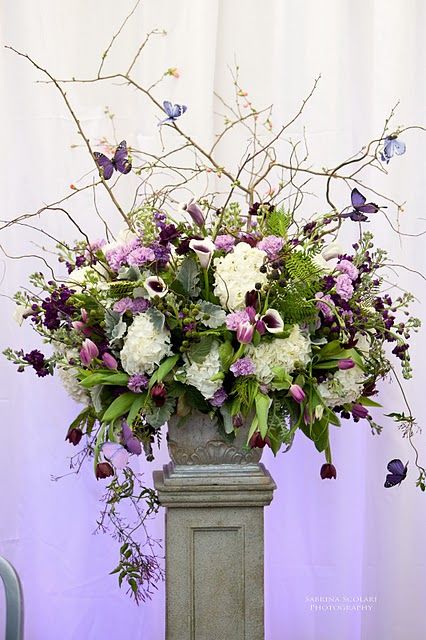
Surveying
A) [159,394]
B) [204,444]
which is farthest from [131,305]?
[204,444]

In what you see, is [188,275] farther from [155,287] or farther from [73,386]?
[73,386]

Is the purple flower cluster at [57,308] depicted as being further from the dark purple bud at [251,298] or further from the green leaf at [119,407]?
the dark purple bud at [251,298]

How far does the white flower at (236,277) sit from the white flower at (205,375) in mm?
82

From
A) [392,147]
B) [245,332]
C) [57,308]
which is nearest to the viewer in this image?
[245,332]

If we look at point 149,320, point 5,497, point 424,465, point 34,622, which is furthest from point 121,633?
point 149,320

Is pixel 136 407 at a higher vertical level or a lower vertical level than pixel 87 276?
lower

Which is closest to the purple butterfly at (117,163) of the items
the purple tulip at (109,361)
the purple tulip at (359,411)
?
the purple tulip at (109,361)

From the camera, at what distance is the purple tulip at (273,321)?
1172mm

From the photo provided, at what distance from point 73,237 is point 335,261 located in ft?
2.34

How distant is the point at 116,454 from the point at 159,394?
108mm

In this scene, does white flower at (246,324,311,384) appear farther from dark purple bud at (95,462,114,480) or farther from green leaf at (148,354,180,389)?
dark purple bud at (95,462,114,480)

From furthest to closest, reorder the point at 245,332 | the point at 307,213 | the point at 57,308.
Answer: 1. the point at 307,213
2. the point at 57,308
3. the point at 245,332

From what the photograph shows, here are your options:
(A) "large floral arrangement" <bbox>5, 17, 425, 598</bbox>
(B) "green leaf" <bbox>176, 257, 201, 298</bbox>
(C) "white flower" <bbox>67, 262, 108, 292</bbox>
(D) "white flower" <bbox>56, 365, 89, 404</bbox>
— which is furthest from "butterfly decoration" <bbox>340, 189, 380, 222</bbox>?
(D) "white flower" <bbox>56, 365, 89, 404</bbox>

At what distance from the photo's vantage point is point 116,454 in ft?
3.92
